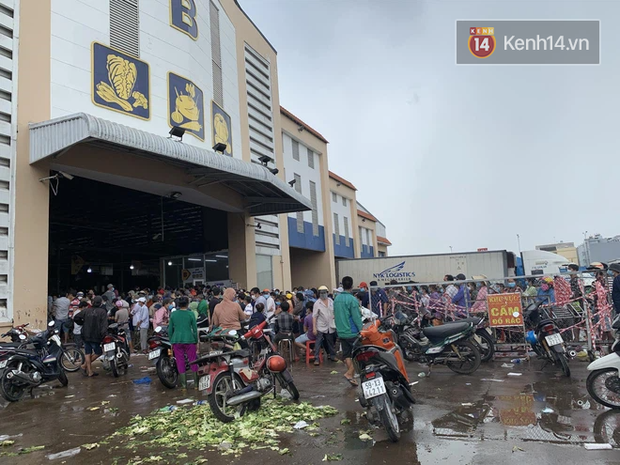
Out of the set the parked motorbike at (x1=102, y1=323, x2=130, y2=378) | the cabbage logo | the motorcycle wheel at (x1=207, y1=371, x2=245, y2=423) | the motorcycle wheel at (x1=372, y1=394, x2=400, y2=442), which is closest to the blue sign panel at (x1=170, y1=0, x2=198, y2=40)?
the parked motorbike at (x1=102, y1=323, x2=130, y2=378)

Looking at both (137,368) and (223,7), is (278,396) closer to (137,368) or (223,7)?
(137,368)

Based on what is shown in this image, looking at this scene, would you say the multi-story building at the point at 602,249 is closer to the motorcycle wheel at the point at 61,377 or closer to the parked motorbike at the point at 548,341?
the parked motorbike at the point at 548,341

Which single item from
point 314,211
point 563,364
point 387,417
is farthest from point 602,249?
point 387,417

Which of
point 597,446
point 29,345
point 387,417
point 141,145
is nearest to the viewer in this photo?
point 597,446

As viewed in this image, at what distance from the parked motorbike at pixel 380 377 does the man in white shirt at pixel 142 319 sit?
9118 millimetres

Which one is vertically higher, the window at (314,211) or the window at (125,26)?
the window at (125,26)

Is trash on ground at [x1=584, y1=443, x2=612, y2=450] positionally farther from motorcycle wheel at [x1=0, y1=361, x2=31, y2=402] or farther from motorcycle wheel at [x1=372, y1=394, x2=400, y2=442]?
motorcycle wheel at [x1=0, y1=361, x2=31, y2=402]

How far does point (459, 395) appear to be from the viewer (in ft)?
21.1

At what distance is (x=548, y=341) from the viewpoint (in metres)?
7.39

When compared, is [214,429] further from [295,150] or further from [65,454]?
[295,150]

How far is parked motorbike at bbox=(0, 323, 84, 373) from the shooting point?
834cm

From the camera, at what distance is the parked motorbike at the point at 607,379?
5359mm

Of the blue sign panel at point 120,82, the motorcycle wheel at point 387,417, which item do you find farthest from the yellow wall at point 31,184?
the motorcycle wheel at point 387,417

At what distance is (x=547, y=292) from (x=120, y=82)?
1213 cm
